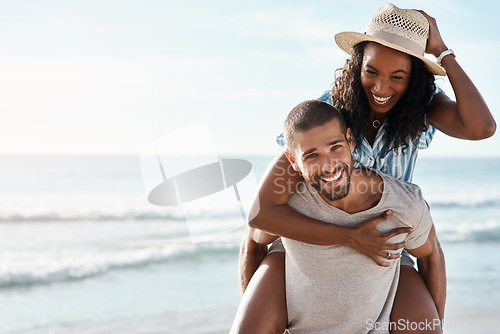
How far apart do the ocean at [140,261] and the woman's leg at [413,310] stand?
1.20 metres

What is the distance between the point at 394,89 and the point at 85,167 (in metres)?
22.0

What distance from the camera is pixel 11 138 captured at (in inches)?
1031

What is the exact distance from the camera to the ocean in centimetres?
589

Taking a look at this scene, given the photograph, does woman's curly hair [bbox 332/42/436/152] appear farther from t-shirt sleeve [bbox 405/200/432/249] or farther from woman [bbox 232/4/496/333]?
t-shirt sleeve [bbox 405/200/432/249]

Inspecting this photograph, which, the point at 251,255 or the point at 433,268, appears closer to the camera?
the point at 433,268

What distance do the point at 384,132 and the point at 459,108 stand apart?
0.31 metres

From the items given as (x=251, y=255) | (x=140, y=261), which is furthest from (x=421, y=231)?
(x=140, y=261)

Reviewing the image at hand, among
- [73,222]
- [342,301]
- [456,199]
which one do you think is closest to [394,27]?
[342,301]

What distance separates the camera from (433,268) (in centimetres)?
232

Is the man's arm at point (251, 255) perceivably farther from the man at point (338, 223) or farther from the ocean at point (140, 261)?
the ocean at point (140, 261)

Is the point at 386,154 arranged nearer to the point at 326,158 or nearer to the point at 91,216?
the point at 326,158

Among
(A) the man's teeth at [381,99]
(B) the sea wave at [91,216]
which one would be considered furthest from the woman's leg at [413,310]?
(B) the sea wave at [91,216]

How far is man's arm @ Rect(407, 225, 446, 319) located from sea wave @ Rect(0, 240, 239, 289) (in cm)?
641

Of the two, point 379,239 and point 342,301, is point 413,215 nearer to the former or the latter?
point 379,239
